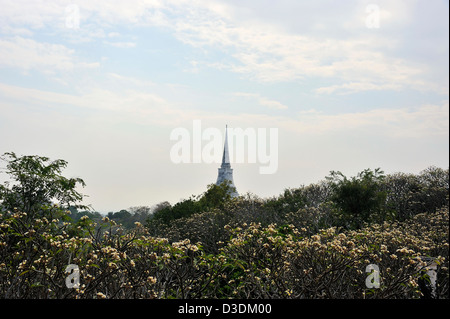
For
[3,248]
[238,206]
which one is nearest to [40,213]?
[3,248]

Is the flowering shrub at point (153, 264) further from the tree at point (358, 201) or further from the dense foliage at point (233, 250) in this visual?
the tree at point (358, 201)

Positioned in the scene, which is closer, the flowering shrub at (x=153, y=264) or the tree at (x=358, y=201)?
the flowering shrub at (x=153, y=264)

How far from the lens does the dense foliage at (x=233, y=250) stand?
7.04 m

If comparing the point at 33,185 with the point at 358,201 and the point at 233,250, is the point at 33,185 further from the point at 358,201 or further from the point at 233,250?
the point at 358,201

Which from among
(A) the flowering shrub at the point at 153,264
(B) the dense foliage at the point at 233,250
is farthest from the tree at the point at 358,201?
(A) the flowering shrub at the point at 153,264

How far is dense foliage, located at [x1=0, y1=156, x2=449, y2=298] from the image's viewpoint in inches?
277

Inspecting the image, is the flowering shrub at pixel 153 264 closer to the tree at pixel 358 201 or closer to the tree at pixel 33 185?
the tree at pixel 33 185

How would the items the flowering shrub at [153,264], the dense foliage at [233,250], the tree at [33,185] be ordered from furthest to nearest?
the tree at [33,185], the dense foliage at [233,250], the flowering shrub at [153,264]

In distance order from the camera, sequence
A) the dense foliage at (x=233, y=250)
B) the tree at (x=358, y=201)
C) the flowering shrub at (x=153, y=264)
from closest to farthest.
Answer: the flowering shrub at (x=153, y=264), the dense foliage at (x=233, y=250), the tree at (x=358, y=201)

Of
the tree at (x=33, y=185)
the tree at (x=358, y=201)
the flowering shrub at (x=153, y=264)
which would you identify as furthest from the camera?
the tree at (x=358, y=201)

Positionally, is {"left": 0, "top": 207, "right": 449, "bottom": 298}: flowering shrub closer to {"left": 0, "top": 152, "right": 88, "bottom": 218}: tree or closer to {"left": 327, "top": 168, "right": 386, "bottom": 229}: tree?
{"left": 0, "top": 152, "right": 88, "bottom": 218}: tree

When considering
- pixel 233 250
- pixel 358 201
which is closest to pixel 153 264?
pixel 233 250

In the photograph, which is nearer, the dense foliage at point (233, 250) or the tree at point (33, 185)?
the dense foliage at point (233, 250)
